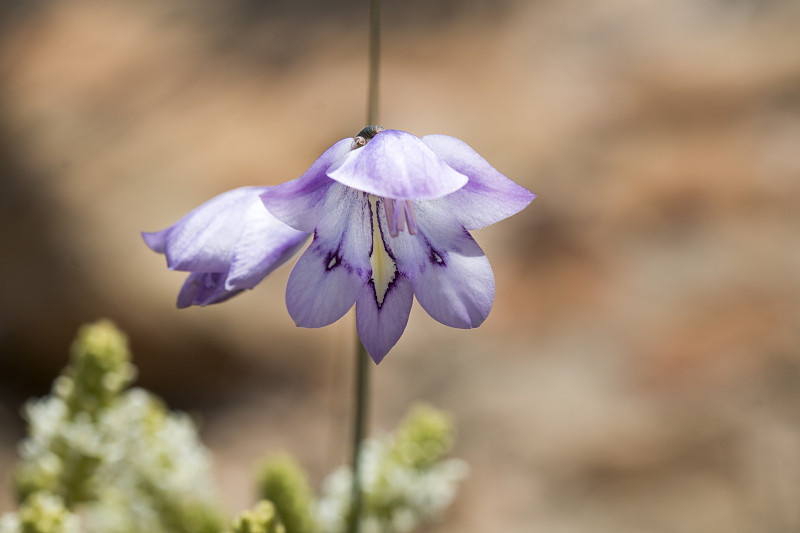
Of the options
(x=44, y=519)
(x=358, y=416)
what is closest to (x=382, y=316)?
(x=358, y=416)

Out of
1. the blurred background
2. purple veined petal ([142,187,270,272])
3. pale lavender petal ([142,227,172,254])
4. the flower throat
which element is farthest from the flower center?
the blurred background

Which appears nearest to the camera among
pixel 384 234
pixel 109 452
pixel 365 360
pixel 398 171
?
pixel 398 171

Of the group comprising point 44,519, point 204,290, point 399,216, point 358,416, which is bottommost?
point 44,519

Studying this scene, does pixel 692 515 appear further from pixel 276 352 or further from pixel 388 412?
pixel 276 352

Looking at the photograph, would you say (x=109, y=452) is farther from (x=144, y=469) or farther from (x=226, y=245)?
(x=226, y=245)

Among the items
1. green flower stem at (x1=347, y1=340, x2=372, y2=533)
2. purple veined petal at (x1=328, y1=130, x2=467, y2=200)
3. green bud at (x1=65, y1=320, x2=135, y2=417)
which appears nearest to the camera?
purple veined petal at (x1=328, y1=130, x2=467, y2=200)

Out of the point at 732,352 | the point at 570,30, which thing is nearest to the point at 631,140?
the point at 570,30

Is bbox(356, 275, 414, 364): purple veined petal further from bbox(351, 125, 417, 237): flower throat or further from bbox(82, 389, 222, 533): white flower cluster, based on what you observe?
bbox(82, 389, 222, 533): white flower cluster
